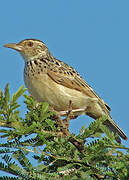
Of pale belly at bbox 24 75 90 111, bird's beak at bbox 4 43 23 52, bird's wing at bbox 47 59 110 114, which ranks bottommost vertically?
pale belly at bbox 24 75 90 111

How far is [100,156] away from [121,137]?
13.1ft

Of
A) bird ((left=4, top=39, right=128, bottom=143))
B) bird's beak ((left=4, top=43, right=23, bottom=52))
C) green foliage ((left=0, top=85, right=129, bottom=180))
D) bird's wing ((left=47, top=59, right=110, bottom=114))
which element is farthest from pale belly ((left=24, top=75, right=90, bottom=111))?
green foliage ((left=0, top=85, right=129, bottom=180))

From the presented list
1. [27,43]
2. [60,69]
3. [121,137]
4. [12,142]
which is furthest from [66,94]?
[12,142]

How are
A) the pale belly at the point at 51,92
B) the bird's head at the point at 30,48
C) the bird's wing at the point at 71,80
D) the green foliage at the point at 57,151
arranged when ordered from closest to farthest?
the green foliage at the point at 57,151
the pale belly at the point at 51,92
the bird's wing at the point at 71,80
the bird's head at the point at 30,48

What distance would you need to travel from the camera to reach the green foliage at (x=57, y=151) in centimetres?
363

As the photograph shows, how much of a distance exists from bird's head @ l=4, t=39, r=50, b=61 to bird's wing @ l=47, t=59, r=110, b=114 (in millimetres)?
807

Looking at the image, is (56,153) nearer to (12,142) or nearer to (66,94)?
(12,142)

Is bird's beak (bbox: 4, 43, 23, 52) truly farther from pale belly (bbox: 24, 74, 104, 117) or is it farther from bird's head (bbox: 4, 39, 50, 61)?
pale belly (bbox: 24, 74, 104, 117)

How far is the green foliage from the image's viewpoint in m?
3.63

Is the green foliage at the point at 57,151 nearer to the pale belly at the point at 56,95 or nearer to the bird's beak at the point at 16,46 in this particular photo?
the pale belly at the point at 56,95

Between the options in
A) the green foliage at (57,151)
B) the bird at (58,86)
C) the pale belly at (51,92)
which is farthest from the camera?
the bird at (58,86)

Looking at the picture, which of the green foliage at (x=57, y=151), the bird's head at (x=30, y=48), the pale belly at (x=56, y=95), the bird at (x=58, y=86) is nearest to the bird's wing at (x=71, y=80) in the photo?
the bird at (x=58, y=86)

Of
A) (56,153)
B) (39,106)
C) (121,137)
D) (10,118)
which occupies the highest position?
(121,137)

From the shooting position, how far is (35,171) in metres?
3.80
